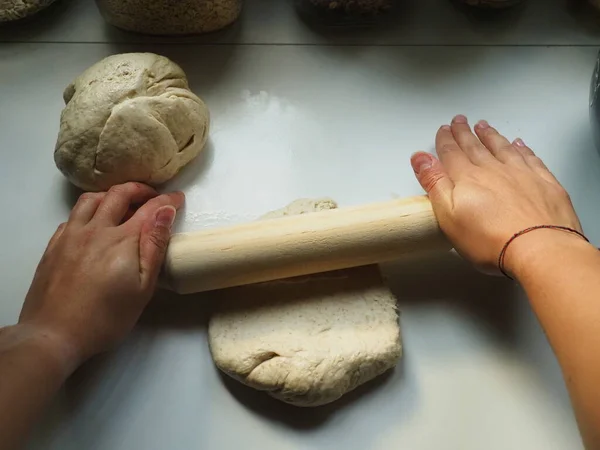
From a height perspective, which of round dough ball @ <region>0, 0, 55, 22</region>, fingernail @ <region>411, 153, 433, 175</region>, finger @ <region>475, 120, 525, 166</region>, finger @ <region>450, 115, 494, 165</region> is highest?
round dough ball @ <region>0, 0, 55, 22</region>

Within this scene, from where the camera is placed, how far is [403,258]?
2.98 ft

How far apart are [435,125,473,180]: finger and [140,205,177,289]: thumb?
0.43 meters

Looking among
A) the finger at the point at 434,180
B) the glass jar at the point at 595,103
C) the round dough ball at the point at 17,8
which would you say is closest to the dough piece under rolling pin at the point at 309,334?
the finger at the point at 434,180

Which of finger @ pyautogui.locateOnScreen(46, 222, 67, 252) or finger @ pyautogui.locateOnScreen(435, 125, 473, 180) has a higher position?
finger @ pyautogui.locateOnScreen(46, 222, 67, 252)

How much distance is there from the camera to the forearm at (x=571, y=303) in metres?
0.63

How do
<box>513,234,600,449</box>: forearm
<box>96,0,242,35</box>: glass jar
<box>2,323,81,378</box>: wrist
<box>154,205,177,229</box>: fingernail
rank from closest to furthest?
<box>513,234,600,449</box>: forearm → <box>2,323,81,378</box>: wrist → <box>154,205,177,229</box>: fingernail → <box>96,0,242,35</box>: glass jar

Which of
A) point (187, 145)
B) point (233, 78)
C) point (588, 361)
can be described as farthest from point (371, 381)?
point (233, 78)

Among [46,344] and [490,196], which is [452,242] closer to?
[490,196]

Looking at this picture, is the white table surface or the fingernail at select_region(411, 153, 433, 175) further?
the fingernail at select_region(411, 153, 433, 175)

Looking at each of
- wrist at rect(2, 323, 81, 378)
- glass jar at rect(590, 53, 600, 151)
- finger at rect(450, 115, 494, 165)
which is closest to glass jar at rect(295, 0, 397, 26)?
finger at rect(450, 115, 494, 165)

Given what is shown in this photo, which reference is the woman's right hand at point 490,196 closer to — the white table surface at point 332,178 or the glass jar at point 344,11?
the white table surface at point 332,178

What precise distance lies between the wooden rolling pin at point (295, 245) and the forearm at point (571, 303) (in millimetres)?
152

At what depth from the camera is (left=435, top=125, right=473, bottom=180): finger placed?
913 millimetres

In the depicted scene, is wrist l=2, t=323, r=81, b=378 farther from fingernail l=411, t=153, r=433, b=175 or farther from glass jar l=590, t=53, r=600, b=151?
glass jar l=590, t=53, r=600, b=151
